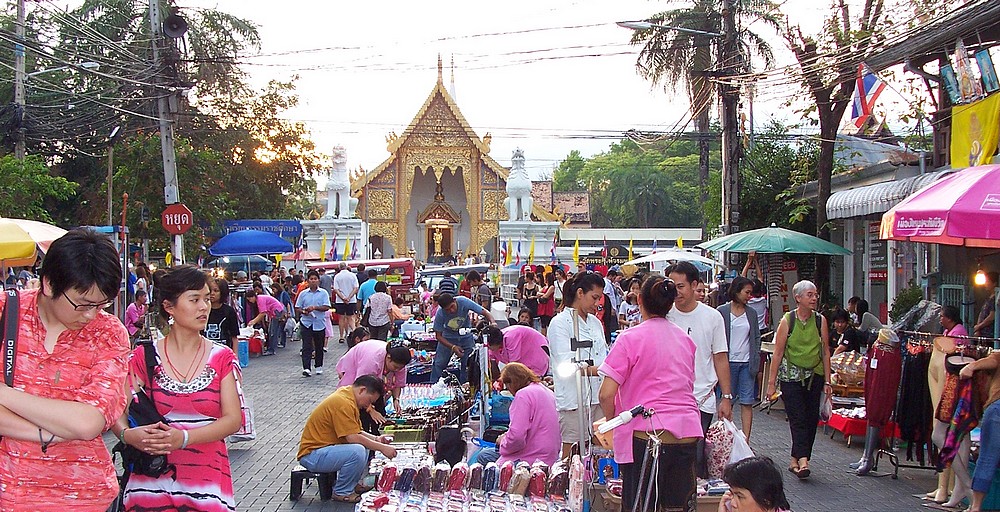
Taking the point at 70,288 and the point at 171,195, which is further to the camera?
the point at 171,195

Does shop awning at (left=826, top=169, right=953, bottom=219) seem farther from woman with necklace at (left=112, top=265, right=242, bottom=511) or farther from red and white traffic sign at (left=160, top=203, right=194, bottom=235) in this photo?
red and white traffic sign at (left=160, top=203, right=194, bottom=235)

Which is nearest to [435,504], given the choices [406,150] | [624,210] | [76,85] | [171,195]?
[171,195]

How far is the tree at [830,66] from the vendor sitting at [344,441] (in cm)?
941

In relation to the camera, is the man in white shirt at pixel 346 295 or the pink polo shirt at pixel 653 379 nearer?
the pink polo shirt at pixel 653 379

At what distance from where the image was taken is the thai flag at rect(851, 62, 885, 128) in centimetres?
1375

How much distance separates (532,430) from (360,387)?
1.39m

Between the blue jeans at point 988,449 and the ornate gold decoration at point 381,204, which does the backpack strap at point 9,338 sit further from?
the ornate gold decoration at point 381,204

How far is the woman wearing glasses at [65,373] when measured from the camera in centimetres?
297

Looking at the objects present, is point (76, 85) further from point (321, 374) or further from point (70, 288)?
point (70, 288)

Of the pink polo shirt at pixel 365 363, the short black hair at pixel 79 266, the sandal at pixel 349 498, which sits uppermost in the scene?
the short black hair at pixel 79 266

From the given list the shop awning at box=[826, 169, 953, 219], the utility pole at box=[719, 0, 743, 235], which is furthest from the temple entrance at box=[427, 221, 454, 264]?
the shop awning at box=[826, 169, 953, 219]

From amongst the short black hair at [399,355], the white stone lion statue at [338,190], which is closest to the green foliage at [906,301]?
the short black hair at [399,355]

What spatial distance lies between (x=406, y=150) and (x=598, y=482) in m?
36.4

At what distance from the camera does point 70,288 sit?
3010 millimetres
